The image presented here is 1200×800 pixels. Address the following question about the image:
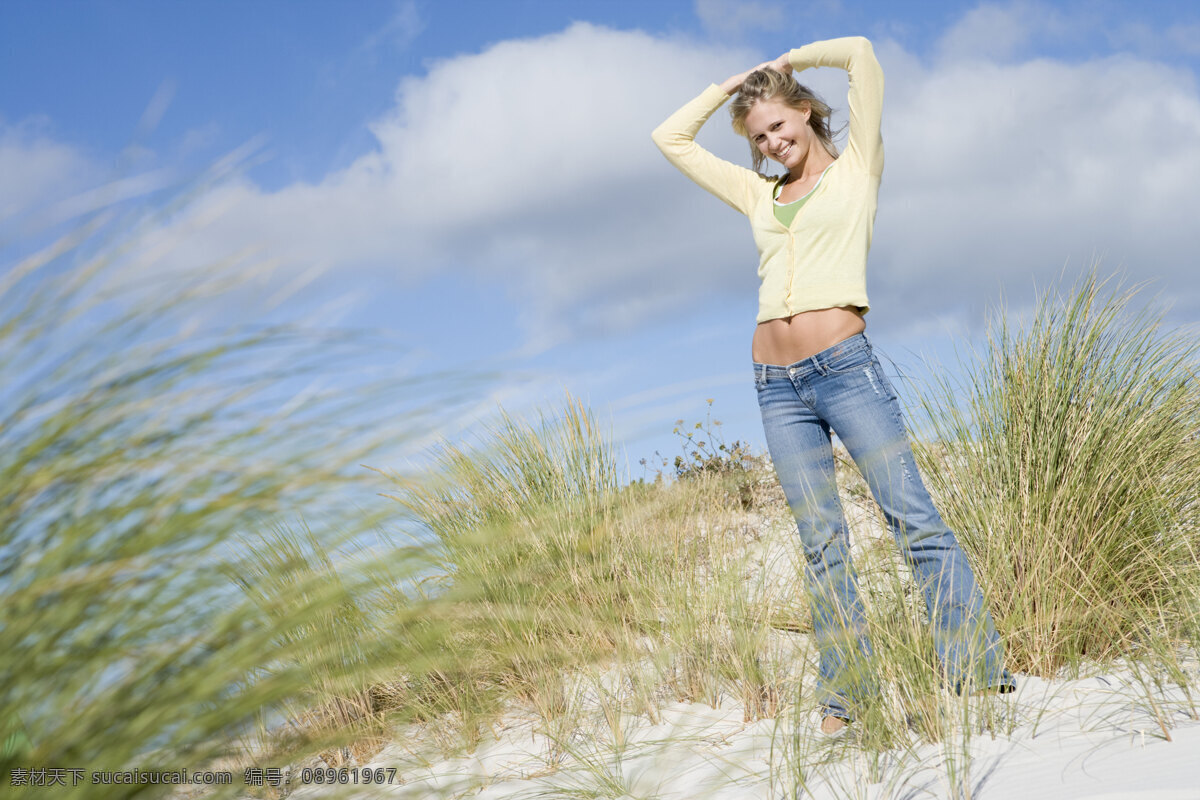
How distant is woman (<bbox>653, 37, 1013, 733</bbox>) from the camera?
2338mm

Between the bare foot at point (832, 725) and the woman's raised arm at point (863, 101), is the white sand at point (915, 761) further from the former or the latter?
the woman's raised arm at point (863, 101)

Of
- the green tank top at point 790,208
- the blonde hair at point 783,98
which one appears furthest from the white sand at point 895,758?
the blonde hair at point 783,98

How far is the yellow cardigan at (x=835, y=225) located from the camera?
247cm

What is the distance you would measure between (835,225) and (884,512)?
2.75 ft

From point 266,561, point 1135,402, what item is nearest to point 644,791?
point 266,561

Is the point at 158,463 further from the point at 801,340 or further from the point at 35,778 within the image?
the point at 801,340

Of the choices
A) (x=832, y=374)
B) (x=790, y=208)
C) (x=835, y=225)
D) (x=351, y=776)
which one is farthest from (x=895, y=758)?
(x=351, y=776)

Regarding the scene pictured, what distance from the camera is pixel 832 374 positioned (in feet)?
7.90

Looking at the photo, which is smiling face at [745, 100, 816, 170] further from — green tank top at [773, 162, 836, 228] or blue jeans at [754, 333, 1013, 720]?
blue jeans at [754, 333, 1013, 720]

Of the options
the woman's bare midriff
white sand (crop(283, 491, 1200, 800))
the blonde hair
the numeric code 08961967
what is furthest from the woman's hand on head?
the numeric code 08961967

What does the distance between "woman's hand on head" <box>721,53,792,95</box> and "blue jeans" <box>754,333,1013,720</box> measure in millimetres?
1064

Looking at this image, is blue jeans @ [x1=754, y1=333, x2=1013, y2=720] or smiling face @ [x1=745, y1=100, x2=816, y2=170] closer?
blue jeans @ [x1=754, y1=333, x2=1013, y2=720]

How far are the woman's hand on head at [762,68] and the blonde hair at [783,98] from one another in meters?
0.06

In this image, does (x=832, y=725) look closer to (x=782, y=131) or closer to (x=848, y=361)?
(x=848, y=361)
